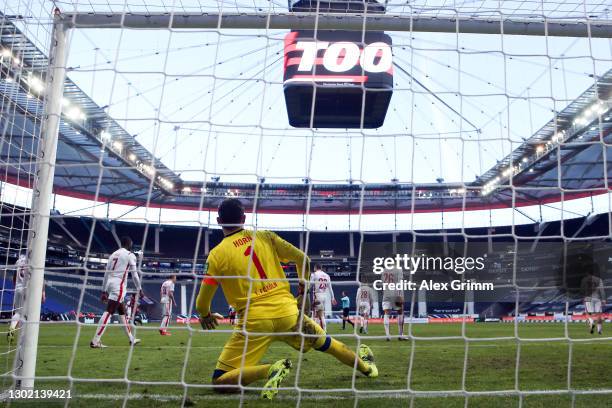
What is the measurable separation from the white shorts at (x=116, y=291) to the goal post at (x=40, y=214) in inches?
168

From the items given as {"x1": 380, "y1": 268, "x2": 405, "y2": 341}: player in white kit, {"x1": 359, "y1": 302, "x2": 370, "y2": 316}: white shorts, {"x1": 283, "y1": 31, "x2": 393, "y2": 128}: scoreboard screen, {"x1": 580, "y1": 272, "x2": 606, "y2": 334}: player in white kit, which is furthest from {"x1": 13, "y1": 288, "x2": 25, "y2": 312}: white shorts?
{"x1": 580, "y1": 272, "x2": 606, "y2": 334}: player in white kit

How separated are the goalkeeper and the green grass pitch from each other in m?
0.22

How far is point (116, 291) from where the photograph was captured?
8.50 m

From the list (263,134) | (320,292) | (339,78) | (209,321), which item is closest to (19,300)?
(209,321)

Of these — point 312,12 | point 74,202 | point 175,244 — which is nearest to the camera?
point 312,12

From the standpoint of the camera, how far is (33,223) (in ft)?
13.7

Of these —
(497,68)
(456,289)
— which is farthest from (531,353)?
(456,289)

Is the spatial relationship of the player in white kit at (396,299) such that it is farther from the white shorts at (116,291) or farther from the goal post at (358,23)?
the goal post at (358,23)

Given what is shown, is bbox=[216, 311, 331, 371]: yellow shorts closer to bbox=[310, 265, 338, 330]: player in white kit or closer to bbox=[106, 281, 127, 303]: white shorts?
bbox=[106, 281, 127, 303]: white shorts

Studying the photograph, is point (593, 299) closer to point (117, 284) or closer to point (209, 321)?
point (117, 284)

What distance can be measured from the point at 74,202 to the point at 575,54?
102 feet

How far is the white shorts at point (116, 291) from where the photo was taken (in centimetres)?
844

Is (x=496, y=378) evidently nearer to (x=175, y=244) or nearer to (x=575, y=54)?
(x=575, y=54)

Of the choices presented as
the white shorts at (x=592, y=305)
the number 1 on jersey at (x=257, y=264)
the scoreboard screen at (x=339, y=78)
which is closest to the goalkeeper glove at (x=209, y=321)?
the number 1 on jersey at (x=257, y=264)
